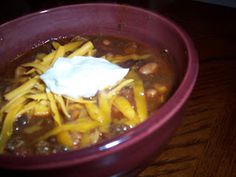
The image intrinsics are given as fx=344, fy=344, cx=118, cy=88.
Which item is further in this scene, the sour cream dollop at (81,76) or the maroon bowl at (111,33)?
the sour cream dollop at (81,76)

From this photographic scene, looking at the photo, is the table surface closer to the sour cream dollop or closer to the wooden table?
the wooden table

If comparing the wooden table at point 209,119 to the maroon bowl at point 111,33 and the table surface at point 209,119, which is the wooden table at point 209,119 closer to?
the table surface at point 209,119

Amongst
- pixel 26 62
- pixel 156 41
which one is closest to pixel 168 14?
pixel 156 41

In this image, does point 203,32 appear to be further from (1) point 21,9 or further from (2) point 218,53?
(1) point 21,9

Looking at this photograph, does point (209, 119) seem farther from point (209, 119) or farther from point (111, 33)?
point (111, 33)

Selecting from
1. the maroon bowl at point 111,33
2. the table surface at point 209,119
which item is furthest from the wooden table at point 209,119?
the maroon bowl at point 111,33
